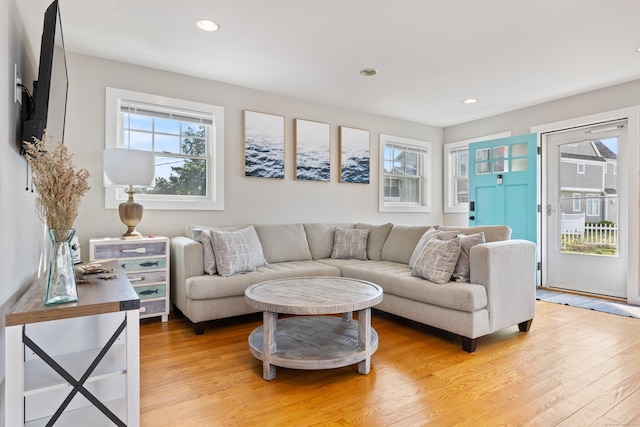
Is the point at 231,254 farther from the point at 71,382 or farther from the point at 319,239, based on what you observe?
the point at 71,382

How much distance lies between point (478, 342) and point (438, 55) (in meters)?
2.46

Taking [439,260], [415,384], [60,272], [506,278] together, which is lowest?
[415,384]

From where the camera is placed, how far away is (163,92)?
3.57 meters

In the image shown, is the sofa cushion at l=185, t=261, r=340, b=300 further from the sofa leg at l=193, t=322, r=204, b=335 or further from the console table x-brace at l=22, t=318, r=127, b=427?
the console table x-brace at l=22, t=318, r=127, b=427

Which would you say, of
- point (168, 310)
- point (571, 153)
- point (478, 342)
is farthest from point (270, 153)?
point (571, 153)

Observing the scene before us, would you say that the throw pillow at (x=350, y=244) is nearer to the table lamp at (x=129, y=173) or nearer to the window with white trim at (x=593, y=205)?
the table lamp at (x=129, y=173)

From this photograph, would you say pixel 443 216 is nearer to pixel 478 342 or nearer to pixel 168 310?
pixel 478 342

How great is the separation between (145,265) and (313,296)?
5.53 ft

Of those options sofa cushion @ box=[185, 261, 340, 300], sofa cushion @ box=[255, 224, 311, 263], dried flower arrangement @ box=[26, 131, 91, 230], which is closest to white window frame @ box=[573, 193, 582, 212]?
sofa cushion @ box=[185, 261, 340, 300]

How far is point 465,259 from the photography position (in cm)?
281

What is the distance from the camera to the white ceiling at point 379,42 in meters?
2.49

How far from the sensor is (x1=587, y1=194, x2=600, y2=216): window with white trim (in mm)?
4258

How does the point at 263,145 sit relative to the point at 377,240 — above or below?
above

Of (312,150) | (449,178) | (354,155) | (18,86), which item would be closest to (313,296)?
(18,86)
